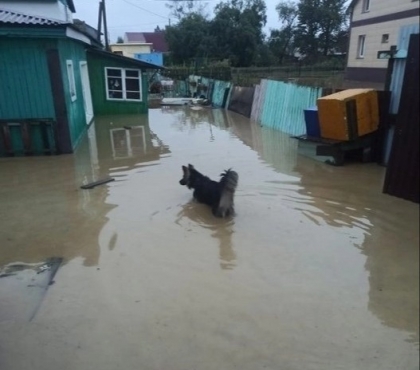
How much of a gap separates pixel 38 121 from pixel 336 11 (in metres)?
7.80

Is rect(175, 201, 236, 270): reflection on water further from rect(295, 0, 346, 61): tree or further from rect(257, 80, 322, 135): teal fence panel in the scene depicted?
rect(257, 80, 322, 135): teal fence panel

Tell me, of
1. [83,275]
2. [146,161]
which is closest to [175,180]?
[146,161]

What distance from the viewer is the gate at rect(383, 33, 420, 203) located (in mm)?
752

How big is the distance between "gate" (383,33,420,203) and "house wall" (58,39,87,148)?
8255mm

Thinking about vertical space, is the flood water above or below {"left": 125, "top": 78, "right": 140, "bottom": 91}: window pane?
below

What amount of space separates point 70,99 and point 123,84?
6.54 meters

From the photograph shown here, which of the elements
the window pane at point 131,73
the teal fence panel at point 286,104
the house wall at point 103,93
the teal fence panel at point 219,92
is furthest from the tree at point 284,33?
the teal fence panel at point 219,92

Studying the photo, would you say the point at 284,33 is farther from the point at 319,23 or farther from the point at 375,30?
the point at 375,30

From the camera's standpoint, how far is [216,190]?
16.3ft

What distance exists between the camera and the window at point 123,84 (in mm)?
14812

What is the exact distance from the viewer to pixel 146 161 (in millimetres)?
7680

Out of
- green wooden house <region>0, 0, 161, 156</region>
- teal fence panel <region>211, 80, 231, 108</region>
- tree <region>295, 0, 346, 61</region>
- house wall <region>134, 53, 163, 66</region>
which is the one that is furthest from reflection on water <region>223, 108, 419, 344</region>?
teal fence panel <region>211, 80, 231, 108</region>

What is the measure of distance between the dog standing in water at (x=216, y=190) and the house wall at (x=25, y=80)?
430 centimetres

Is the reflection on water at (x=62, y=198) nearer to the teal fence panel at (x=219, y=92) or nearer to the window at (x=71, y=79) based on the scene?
the window at (x=71, y=79)
